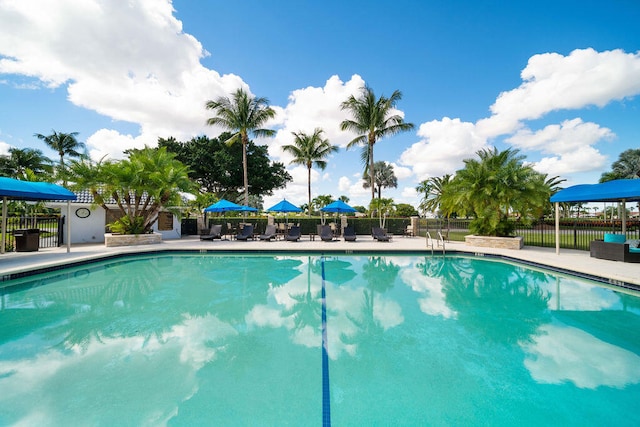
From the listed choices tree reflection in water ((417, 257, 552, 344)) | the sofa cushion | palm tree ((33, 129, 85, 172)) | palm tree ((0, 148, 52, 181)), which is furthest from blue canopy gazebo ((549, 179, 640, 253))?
palm tree ((33, 129, 85, 172))

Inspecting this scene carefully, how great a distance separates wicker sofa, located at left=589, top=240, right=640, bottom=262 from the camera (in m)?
9.55

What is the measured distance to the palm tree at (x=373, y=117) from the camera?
22938mm

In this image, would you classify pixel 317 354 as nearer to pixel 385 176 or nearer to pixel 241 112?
pixel 241 112

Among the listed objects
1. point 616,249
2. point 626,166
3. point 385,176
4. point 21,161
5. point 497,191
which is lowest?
point 616,249

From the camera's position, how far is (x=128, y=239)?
46.5 ft

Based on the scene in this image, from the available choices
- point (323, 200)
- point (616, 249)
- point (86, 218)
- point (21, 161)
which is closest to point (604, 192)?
point (616, 249)

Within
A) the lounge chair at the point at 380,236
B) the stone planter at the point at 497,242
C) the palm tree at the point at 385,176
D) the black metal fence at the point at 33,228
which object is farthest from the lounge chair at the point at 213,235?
the palm tree at the point at 385,176

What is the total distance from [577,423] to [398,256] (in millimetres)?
10102

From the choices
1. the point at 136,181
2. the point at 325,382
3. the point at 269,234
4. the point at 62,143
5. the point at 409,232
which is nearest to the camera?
the point at 325,382

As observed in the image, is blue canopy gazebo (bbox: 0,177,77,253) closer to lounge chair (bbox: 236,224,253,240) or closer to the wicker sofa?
lounge chair (bbox: 236,224,253,240)

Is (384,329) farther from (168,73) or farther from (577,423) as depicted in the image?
(168,73)

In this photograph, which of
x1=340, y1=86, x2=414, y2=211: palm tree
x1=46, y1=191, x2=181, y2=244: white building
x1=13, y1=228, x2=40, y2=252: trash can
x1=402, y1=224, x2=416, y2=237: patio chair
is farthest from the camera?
x1=340, y1=86, x2=414, y2=211: palm tree

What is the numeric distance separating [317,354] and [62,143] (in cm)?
5347

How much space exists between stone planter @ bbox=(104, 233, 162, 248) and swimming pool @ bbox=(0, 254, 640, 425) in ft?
19.8
